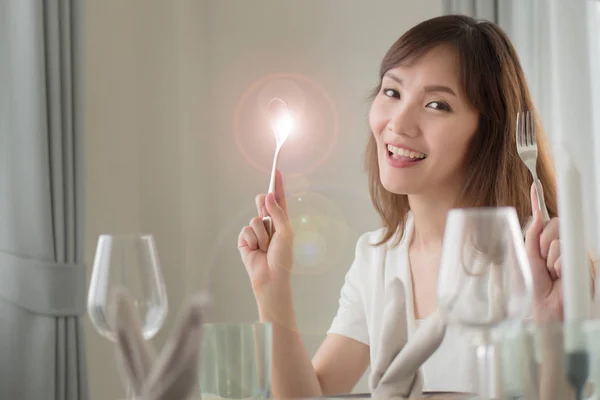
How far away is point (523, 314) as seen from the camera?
0.63m

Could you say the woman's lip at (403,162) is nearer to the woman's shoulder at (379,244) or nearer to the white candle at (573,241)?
the woman's shoulder at (379,244)

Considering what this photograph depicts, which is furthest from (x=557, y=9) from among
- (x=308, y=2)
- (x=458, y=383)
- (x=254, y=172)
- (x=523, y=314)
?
(x=523, y=314)

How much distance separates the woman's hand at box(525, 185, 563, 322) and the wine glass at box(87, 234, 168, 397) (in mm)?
488

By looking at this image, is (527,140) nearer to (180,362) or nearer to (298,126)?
(180,362)

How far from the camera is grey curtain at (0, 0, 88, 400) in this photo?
7.13ft

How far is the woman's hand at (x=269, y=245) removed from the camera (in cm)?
143

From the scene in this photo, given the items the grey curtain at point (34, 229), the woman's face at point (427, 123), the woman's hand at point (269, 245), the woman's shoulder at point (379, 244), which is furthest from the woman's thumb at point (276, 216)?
the grey curtain at point (34, 229)

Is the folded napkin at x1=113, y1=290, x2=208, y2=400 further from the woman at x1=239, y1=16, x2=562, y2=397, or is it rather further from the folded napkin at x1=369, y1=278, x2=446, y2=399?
the woman at x1=239, y1=16, x2=562, y2=397

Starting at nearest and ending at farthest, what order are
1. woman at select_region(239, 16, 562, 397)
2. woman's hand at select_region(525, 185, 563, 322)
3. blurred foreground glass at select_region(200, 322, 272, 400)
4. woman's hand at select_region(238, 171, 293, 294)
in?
blurred foreground glass at select_region(200, 322, 272, 400)
woman's hand at select_region(525, 185, 563, 322)
woman's hand at select_region(238, 171, 293, 294)
woman at select_region(239, 16, 562, 397)

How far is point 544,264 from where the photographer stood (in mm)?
1032

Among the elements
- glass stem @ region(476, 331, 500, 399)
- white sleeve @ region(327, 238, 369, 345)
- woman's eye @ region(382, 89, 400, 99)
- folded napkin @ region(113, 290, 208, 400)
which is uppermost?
woman's eye @ region(382, 89, 400, 99)

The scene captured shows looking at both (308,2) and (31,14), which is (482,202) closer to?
(31,14)

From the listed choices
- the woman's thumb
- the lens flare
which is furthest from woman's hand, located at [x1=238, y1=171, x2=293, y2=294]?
the lens flare

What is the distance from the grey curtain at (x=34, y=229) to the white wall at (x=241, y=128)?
2.49ft
